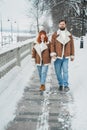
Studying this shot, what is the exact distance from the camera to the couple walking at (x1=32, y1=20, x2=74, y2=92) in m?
9.27

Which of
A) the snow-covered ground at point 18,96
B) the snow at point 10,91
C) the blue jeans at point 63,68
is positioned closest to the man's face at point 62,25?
the blue jeans at point 63,68

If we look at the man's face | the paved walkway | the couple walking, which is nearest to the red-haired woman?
the couple walking

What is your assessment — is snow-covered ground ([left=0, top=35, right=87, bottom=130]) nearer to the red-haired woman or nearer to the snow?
the snow

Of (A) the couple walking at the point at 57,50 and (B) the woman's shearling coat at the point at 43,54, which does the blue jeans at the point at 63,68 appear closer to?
(A) the couple walking at the point at 57,50

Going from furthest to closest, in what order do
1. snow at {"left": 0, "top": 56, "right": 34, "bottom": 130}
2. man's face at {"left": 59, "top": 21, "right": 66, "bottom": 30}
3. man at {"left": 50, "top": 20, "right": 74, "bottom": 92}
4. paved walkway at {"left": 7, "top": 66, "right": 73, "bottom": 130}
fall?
man at {"left": 50, "top": 20, "right": 74, "bottom": 92}, man's face at {"left": 59, "top": 21, "right": 66, "bottom": 30}, snow at {"left": 0, "top": 56, "right": 34, "bottom": 130}, paved walkway at {"left": 7, "top": 66, "right": 73, "bottom": 130}

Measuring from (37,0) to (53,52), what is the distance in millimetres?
25138

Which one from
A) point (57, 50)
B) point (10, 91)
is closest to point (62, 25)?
point (57, 50)

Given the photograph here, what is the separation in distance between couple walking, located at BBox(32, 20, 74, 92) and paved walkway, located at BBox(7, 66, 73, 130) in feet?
1.89

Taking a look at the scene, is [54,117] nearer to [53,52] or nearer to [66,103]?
[66,103]

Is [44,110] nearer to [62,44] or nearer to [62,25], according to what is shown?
[62,44]

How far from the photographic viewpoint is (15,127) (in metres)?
6.27

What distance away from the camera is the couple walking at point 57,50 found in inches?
365

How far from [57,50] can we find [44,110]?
222 centimetres

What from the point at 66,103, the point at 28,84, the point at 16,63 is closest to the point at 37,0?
the point at 16,63
